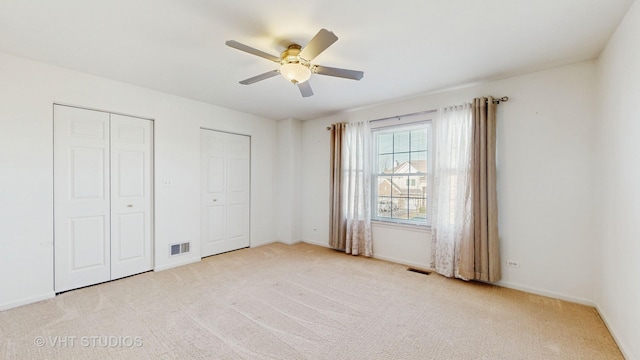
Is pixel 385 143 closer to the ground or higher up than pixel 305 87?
closer to the ground

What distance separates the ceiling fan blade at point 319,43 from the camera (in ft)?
5.84

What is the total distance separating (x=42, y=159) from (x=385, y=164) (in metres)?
4.29

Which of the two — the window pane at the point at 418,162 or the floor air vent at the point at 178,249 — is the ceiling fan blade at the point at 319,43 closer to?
the window pane at the point at 418,162

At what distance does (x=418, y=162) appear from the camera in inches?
154

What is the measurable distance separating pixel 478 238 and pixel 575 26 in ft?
7.20

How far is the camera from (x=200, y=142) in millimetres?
4191

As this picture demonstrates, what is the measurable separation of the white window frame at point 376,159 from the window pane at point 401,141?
0.29ft

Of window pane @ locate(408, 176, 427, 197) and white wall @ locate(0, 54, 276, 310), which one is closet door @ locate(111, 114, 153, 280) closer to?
white wall @ locate(0, 54, 276, 310)

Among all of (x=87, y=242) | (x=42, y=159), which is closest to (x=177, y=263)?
(x=87, y=242)

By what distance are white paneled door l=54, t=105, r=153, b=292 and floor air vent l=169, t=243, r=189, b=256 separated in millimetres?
285

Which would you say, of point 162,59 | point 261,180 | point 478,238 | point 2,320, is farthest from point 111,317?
point 478,238

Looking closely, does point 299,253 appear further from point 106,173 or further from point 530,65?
point 530,65

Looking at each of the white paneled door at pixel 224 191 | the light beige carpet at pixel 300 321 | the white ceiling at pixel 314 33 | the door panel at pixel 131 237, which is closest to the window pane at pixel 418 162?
the white ceiling at pixel 314 33

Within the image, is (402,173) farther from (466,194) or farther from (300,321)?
(300,321)
